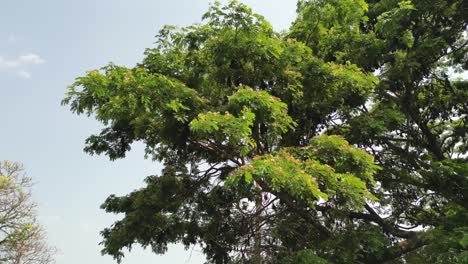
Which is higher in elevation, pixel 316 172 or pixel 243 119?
pixel 243 119

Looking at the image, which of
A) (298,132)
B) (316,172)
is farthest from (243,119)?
(298,132)

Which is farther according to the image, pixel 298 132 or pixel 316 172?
pixel 298 132

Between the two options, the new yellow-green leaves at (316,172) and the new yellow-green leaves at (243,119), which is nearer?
the new yellow-green leaves at (316,172)

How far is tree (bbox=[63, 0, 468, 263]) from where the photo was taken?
22.2 ft

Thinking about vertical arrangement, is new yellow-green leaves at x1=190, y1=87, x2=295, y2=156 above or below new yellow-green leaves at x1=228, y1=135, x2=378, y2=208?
above

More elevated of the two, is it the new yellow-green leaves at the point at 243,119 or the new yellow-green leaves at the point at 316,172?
the new yellow-green leaves at the point at 243,119

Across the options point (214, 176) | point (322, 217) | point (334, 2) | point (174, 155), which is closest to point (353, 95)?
point (334, 2)

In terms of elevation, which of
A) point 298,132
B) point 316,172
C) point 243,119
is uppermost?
point 298,132

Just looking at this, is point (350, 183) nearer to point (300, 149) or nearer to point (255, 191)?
point (300, 149)

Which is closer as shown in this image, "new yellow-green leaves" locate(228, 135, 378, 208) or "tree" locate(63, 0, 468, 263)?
"new yellow-green leaves" locate(228, 135, 378, 208)

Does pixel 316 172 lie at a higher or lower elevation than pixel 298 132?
lower

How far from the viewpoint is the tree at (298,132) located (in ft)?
22.2

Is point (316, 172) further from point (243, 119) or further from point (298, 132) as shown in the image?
point (298, 132)

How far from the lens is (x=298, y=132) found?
9258 millimetres
